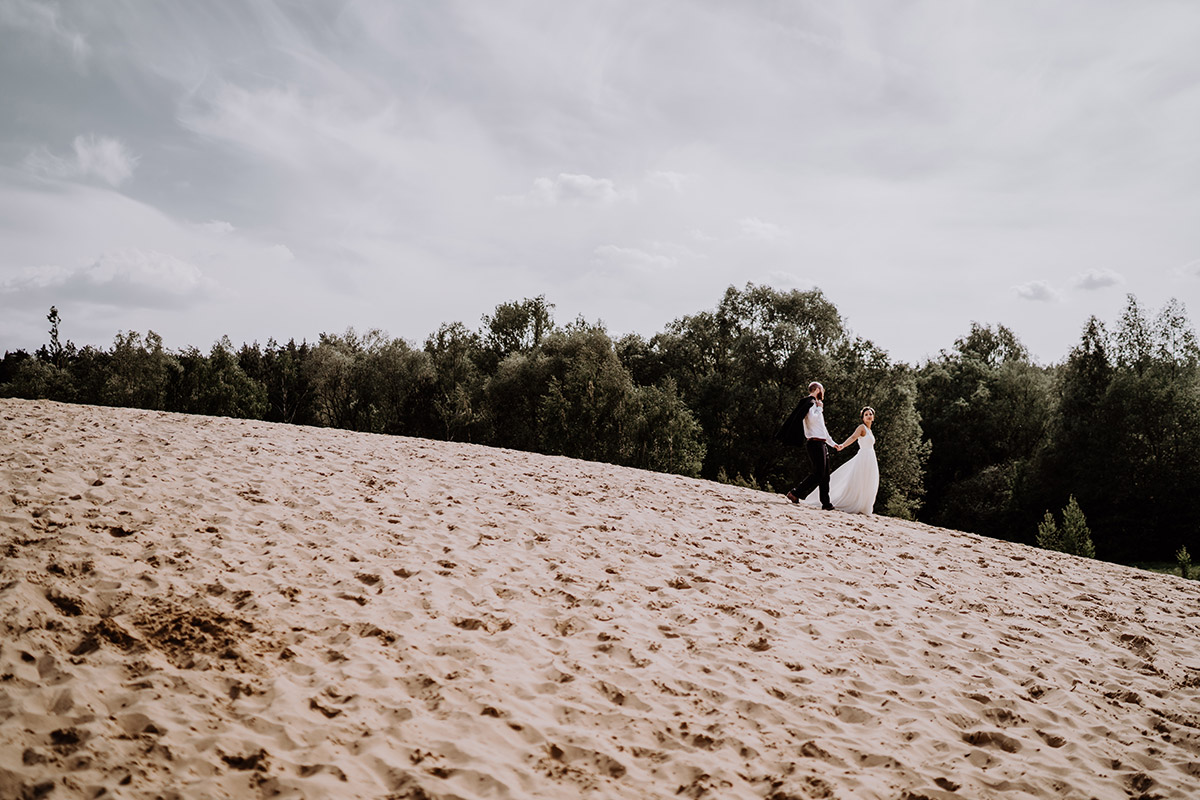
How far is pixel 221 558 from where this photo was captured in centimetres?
767

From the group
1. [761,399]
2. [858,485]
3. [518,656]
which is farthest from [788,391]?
[518,656]

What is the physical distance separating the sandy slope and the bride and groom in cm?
267

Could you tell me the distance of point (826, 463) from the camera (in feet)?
46.9

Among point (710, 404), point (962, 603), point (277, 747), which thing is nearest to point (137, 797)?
point (277, 747)

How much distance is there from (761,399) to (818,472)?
2833 cm

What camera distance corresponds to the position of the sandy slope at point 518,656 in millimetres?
4750

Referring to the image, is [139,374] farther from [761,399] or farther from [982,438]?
[982,438]

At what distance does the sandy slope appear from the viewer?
475 centimetres

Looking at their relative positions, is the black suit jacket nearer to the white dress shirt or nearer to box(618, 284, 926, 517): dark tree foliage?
the white dress shirt

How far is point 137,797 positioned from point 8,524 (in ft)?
18.2

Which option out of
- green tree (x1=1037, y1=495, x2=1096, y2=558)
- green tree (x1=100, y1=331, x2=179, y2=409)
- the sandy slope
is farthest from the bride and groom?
green tree (x1=100, y1=331, x2=179, y2=409)

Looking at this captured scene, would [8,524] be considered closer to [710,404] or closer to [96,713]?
[96,713]

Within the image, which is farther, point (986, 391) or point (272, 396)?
point (272, 396)

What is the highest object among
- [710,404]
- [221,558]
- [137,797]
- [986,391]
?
[986,391]
